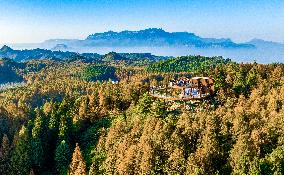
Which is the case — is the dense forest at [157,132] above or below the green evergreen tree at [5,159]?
above

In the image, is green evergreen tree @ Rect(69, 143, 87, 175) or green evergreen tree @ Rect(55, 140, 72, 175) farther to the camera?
green evergreen tree @ Rect(55, 140, 72, 175)

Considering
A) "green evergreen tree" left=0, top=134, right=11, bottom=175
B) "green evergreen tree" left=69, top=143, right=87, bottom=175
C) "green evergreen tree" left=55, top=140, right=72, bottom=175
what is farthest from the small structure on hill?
"green evergreen tree" left=0, top=134, right=11, bottom=175

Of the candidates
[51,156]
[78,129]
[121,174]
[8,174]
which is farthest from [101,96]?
[121,174]

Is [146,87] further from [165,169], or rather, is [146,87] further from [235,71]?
[165,169]

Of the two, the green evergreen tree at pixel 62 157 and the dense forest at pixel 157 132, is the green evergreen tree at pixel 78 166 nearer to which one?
the dense forest at pixel 157 132

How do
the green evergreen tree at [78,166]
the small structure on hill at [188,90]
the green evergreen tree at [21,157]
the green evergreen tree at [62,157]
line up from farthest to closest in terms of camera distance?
the small structure on hill at [188,90] → the green evergreen tree at [62,157] → the green evergreen tree at [21,157] → the green evergreen tree at [78,166]

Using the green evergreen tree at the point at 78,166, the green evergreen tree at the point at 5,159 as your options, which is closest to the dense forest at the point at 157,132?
the green evergreen tree at the point at 78,166

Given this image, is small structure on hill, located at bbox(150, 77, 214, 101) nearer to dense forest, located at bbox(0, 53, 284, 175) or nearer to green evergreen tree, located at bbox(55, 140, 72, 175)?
dense forest, located at bbox(0, 53, 284, 175)
